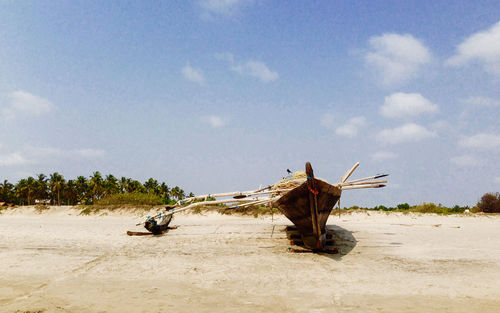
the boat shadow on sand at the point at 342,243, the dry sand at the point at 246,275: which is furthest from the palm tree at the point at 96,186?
the boat shadow on sand at the point at 342,243

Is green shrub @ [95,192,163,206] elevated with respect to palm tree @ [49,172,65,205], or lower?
lower

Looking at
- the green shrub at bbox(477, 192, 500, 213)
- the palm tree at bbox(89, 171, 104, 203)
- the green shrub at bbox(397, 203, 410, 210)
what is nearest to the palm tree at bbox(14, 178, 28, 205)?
the palm tree at bbox(89, 171, 104, 203)

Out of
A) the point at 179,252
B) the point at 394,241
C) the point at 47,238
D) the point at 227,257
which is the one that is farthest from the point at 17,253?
the point at 394,241

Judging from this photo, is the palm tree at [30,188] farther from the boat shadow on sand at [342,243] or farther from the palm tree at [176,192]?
the boat shadow on sand at [342,243]

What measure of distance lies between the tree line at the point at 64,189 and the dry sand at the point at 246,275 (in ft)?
177

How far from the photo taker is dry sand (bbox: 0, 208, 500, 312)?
16.0 ft

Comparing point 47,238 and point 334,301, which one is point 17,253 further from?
point 334,301

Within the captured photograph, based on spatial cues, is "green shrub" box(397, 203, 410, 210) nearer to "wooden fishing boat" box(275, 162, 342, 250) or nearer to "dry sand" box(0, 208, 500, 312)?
"dry sand" box(0, 208, 500, 312)

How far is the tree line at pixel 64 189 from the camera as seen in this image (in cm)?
6078

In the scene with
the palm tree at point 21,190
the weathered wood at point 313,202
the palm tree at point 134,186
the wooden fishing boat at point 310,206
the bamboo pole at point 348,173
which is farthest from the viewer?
the palm tree at point 134,186

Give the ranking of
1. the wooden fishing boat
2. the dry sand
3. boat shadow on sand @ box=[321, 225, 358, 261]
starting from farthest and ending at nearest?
1. boat shadow on sand @ box=[321, 225, 358, 261]
2. the wooden fishing boat
3. the dry sand

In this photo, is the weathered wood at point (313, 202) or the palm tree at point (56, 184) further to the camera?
the palm tree at point (56, 184)

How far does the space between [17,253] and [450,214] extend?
Answer: 23.6 m

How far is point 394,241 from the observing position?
11.0m
